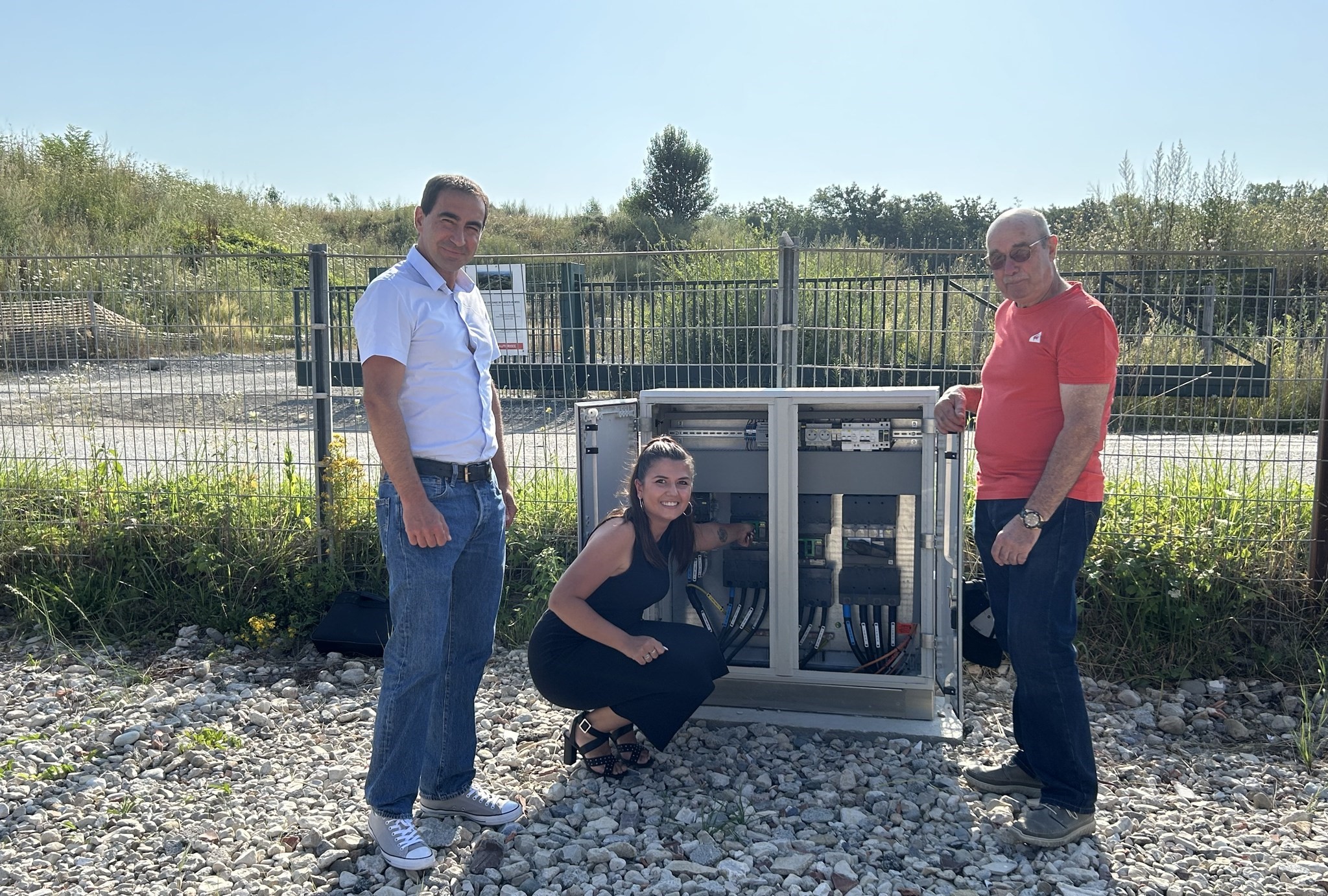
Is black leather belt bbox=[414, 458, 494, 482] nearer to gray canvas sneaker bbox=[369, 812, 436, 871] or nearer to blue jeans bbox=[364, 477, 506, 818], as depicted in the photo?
blue jeans bbox=[364, 477, 506, 818]

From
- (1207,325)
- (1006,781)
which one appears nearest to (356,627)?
(1006,781)

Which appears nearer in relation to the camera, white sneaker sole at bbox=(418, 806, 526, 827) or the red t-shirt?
the red t-shirt

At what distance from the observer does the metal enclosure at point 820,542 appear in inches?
164

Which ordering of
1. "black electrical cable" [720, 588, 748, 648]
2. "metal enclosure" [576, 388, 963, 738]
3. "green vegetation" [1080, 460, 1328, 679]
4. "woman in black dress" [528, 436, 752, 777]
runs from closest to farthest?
"woman in black dress" [528, 436, 752, 777] < "metal enclosure" [576, 388, 963, 738] < "black electrical cable" [720, 588, 748, 648] < "green vegetation" [1080, 460, 1328, 679]

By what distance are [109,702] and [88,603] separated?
1.47m

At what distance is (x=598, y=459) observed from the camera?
435 cm

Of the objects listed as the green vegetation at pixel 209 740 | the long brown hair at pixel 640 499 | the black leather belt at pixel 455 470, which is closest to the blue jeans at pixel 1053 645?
the long brown hair at pixel 640 499

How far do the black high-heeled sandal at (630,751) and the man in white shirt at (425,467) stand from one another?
85 cm

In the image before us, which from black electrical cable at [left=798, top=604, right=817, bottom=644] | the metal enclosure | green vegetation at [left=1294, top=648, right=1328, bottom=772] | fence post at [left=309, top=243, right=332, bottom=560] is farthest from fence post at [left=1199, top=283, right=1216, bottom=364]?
fence post at [left=309, top=243, right=332, bottom=560]

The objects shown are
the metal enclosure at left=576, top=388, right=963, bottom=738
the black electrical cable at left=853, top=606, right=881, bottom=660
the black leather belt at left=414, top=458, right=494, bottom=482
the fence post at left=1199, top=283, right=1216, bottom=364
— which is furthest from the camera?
the fence post at left=1199, top=283, right=1216, bottom=364

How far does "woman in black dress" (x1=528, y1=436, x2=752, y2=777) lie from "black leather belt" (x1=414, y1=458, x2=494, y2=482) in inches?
24.0

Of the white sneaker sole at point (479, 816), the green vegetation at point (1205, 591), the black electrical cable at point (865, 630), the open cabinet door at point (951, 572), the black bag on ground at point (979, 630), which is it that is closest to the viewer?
the white sneaker sole at point (479, 816)

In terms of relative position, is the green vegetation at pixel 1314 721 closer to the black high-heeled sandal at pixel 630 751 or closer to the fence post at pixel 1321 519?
the fence post at pixel 1321 519

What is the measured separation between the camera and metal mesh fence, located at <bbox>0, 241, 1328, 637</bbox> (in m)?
5.36
